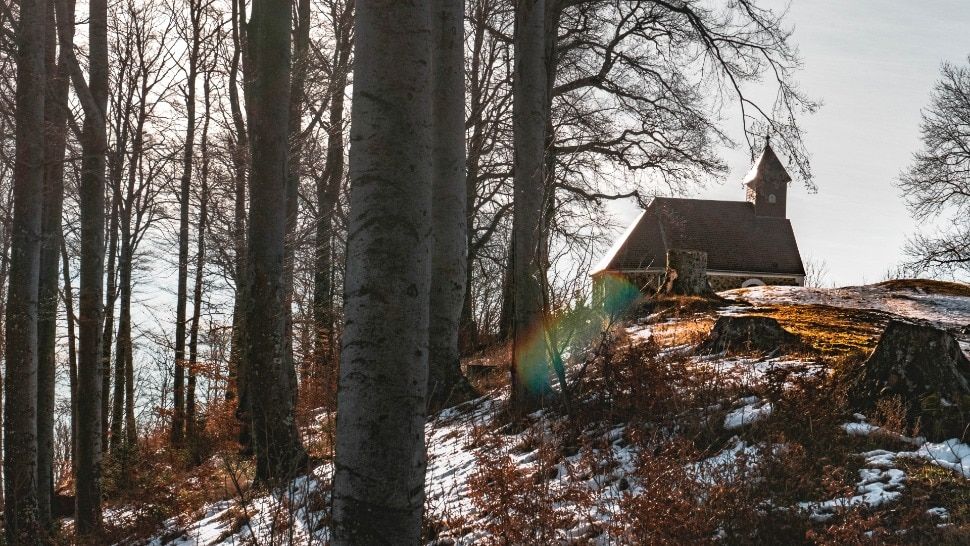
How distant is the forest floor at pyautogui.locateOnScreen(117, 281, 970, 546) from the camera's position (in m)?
4.07

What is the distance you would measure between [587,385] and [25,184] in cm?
606

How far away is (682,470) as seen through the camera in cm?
436

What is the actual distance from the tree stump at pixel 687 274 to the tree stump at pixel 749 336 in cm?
395

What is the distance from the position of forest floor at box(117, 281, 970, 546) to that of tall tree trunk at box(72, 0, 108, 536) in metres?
1.64

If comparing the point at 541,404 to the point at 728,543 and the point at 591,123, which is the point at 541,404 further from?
the point at 591,123

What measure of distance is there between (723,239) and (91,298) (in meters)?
31.0

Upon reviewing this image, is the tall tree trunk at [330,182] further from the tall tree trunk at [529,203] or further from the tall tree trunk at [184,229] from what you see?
the tall tree trunk at [529,203]

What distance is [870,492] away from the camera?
4.30m

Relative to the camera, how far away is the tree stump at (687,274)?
11367 mm

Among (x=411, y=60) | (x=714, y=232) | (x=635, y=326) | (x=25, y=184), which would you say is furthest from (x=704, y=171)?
(x=714, y=232)

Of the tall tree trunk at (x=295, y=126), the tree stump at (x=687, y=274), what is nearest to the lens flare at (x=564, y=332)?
the tree stump at (x=687, y=274)

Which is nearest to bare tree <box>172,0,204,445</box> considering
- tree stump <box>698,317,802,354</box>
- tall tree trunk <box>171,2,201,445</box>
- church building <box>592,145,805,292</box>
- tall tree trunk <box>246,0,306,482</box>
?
tall tree trunk <box>171,2,201,445</box>

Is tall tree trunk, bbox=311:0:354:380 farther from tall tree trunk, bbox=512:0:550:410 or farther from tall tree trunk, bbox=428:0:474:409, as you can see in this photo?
tall tree trunk, bbox=512:0:550:410

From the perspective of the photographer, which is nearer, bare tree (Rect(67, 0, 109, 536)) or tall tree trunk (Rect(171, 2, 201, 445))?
bare tree (Rect(67, 0, 109, 536))
